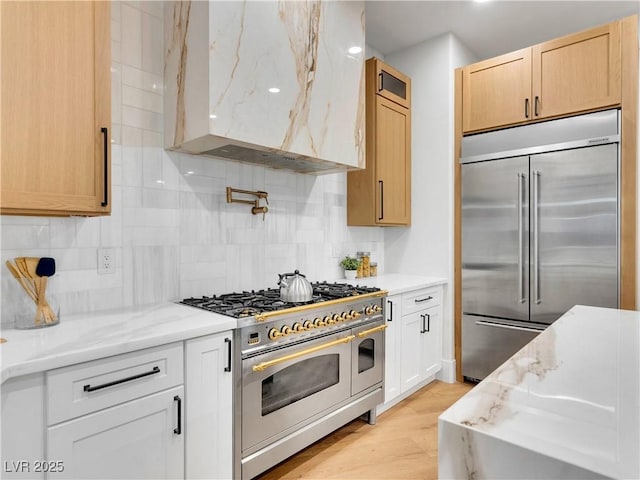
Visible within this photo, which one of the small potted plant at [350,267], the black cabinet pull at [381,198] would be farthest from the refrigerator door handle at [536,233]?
the small potted plant at [350,267]

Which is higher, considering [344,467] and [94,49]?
[94,49]

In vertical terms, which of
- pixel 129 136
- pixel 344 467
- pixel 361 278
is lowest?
pixel 344 467

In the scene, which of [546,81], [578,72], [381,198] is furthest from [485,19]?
[381,198]

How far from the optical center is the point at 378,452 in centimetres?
236

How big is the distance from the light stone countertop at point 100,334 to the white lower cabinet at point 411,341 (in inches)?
57.9

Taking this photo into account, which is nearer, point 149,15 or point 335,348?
point 149,15

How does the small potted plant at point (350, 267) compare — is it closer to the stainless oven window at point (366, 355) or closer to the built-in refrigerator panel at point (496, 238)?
the stainless oven window at point (366, 355)

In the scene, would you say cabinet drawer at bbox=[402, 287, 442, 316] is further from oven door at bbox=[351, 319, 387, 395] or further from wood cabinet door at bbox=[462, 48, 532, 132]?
wood cabinet door at bbox=[462, 48, 532, 132]

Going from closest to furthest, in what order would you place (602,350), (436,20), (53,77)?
1. (602,350)
2. (53,77)
3. (436,20)

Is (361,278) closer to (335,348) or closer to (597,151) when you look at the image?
(335,348)

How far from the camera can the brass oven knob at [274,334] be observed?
1.93 meters

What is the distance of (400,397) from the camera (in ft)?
9.97

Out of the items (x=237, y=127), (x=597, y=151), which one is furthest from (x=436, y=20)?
(x=237, y=127)

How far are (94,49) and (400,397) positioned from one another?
9.69ft
